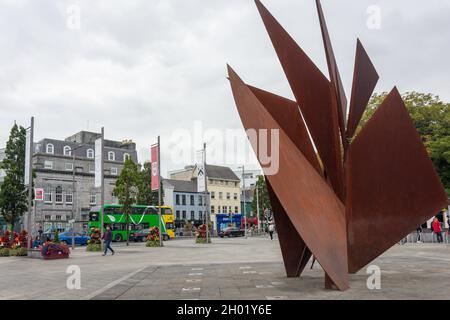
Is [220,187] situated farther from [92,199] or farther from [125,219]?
[125,219]

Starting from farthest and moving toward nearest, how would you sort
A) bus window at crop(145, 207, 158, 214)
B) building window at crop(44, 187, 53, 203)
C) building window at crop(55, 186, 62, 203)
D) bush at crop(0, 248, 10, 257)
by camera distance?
building window at crop(55, 186, 62, 203), building window at crop(44, 187, 53, 203), bus window at crop(145, 207, 158, 214), bush at crop(0, 248, 10, 257)

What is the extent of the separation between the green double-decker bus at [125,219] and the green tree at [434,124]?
22.9m

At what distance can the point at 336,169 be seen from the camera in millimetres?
9148

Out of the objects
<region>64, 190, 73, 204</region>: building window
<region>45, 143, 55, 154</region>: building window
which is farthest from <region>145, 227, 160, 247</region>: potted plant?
<region>45, 143, 55, 154</region>: building window

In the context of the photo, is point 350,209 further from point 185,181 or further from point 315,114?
point 185,181

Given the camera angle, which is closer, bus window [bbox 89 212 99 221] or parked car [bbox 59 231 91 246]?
parked car [bbox 59 231 91 246]

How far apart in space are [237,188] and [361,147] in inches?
2645

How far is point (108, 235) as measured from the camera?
22875mm

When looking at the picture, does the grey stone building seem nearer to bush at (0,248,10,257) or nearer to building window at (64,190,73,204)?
building window at (64,190,73,204)

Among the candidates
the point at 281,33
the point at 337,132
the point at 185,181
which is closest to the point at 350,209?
the point at 337,132

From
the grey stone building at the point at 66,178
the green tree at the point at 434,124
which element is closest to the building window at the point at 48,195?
the grey stone building at the point at 66,178

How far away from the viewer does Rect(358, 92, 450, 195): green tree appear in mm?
28928

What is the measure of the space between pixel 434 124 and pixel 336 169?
2607 centimetres

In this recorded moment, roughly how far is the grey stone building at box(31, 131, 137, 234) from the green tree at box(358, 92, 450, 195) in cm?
3470
